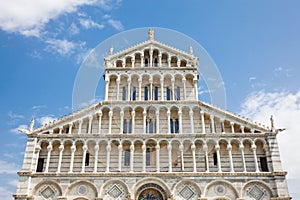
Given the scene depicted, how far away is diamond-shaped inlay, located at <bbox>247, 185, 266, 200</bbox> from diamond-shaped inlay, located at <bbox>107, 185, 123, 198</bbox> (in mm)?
7800

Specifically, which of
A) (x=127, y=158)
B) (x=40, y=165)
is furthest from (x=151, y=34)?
(x=40, y=165)

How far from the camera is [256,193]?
19312 millimetres

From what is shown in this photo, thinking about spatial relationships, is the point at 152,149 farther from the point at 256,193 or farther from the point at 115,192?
the point at 256,193

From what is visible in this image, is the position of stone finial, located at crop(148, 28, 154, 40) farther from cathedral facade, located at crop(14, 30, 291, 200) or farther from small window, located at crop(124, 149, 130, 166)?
small window, located at crop(124, 149, 130, 166)

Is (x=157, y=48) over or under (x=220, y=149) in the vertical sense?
over

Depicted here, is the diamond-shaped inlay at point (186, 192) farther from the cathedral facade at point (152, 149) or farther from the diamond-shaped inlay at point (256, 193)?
the diamond-shaped inlay at point (256, 193)

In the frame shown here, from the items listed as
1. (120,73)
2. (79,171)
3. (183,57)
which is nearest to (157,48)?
(183,57)

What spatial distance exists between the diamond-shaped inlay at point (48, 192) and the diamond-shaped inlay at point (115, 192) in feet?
11.2

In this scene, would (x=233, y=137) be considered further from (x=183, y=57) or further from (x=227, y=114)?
(x=183, y=57)

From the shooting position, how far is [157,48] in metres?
25.2

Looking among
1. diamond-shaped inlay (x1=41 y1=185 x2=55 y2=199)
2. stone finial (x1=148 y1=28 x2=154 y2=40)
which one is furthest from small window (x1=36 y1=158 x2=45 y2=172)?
stone finial (x1=148 y1=28 x2=154 y2=40)

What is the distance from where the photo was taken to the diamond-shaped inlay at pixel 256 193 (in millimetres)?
19234

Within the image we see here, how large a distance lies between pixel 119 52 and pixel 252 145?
39.3ft

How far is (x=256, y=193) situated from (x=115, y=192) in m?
8.51
